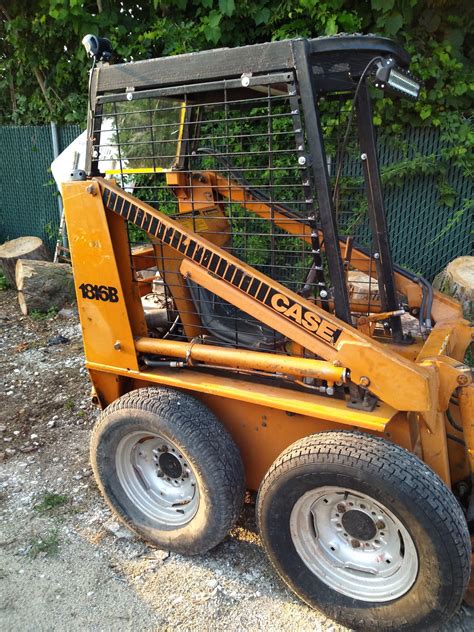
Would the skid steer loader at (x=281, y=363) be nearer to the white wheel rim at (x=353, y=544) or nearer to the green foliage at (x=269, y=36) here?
the white wheel rim at (x=353, y=544)

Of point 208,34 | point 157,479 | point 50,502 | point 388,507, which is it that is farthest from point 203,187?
point 208,34

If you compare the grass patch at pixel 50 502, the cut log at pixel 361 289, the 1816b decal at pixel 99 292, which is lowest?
the grass patch at pixel 50 502

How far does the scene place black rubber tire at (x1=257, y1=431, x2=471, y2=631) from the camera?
1.95 meters

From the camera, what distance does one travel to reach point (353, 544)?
7.53 ft

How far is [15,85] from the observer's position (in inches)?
357

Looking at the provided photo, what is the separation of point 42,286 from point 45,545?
415 centimetres

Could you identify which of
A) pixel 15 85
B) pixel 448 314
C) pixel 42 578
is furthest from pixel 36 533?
pixel 15 85

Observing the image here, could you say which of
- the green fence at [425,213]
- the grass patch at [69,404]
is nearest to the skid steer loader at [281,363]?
the grass patch at [69,404]

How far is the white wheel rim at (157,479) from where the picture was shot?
2729mm

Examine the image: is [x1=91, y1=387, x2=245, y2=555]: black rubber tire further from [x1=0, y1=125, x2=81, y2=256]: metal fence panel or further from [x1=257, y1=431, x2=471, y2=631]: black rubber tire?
[x1=0, y1=125, x2=81, y2=256]: metal fence panel

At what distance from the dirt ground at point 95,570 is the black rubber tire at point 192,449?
0.16 metres

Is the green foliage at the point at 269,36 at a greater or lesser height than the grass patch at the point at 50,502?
greater

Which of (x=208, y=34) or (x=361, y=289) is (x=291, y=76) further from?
(x=208, y=34)

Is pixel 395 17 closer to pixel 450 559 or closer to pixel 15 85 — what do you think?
pixel 450 559
